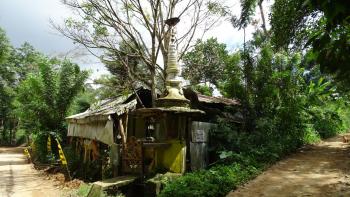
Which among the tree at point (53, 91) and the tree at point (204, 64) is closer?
the tree at point (204, 64)

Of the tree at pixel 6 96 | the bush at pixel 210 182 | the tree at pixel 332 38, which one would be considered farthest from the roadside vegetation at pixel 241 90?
the tree at pixel 6 96

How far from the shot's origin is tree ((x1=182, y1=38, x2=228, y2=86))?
63.9 ft

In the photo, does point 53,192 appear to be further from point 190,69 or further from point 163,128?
point 190,69

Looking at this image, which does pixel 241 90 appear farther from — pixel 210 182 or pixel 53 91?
pixel 53 91

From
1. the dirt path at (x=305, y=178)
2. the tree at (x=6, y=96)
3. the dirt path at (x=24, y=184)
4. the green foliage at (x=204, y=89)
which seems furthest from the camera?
the tree at (x=6, y=96)

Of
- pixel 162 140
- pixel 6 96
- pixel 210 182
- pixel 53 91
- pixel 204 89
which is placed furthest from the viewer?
pixel 6 96

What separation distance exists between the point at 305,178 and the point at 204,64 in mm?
13447

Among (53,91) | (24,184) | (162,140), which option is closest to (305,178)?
(162,140)

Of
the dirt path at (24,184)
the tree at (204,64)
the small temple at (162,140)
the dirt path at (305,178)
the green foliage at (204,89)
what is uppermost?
the tree at (204,64)

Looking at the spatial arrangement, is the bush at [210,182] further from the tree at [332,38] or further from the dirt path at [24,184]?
the tree at [332,38]

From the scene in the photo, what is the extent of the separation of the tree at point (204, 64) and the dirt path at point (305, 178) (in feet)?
23.8

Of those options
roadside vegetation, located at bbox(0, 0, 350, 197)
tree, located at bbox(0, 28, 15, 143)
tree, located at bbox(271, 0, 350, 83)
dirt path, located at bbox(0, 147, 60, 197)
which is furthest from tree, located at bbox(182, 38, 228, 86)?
tree, located at bbox(0, 28, 15, 143)

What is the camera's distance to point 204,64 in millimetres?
21953

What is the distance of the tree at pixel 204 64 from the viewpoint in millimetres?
19469
